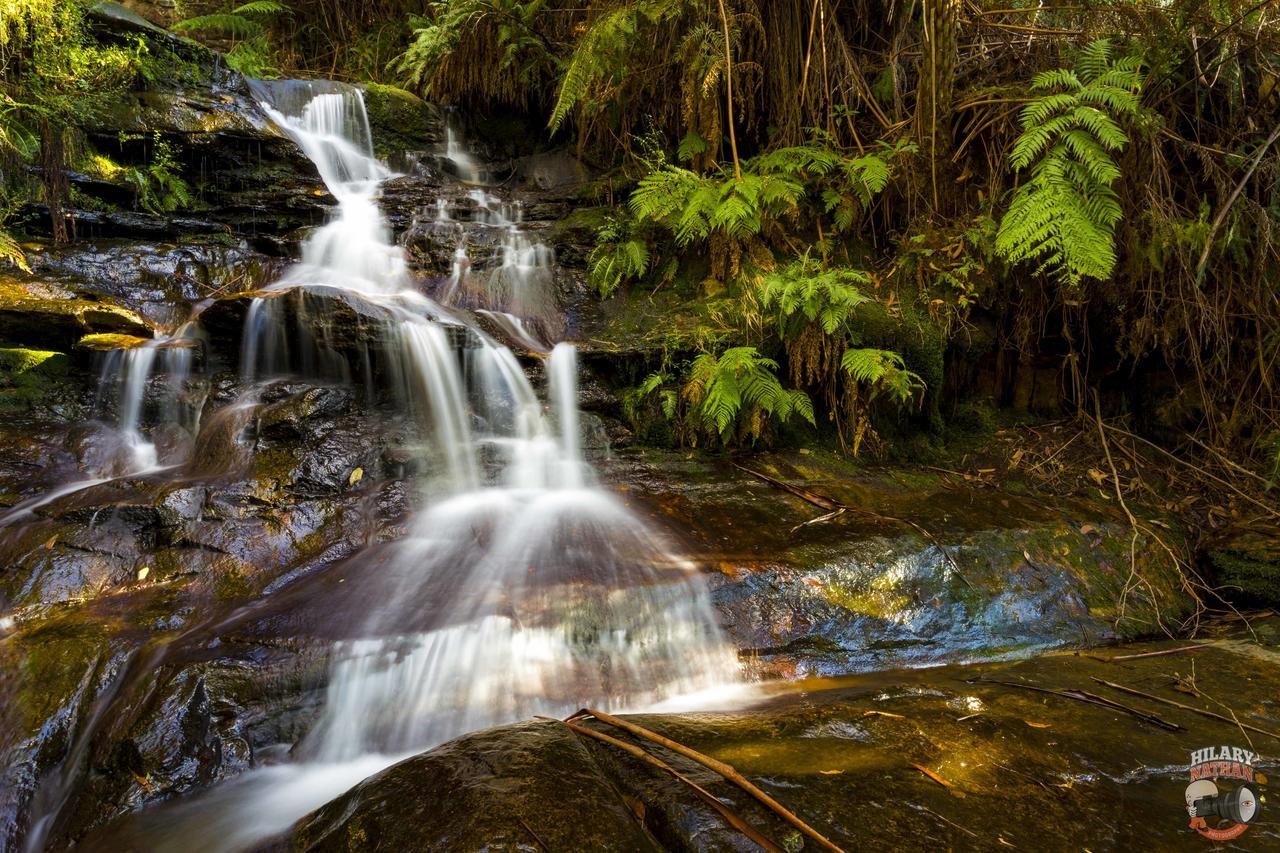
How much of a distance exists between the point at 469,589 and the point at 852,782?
2.25 metres

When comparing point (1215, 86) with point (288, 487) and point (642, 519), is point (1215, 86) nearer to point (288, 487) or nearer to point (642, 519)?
point (642, 519)

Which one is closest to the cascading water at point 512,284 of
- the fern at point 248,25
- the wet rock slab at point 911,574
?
the wet rock slab at point 911,574

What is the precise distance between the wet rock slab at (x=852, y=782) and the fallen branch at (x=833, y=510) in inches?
45.4

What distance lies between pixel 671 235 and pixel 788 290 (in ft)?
6.66

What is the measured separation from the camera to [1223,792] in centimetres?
183

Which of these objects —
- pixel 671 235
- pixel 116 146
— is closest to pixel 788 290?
pixel 671 235

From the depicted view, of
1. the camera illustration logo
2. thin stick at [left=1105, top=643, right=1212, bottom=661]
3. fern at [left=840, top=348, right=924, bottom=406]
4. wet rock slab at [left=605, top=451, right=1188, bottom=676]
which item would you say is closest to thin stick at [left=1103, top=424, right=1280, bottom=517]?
wet rock slab at [left=605, top=451, right=1188, bottom=676]

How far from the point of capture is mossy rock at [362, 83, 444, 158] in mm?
8687

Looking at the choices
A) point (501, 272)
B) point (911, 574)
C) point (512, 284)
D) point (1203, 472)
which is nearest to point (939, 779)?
point (911, 574)

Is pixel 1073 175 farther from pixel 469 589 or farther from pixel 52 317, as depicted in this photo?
pixel 52 317

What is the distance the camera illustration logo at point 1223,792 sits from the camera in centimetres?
164

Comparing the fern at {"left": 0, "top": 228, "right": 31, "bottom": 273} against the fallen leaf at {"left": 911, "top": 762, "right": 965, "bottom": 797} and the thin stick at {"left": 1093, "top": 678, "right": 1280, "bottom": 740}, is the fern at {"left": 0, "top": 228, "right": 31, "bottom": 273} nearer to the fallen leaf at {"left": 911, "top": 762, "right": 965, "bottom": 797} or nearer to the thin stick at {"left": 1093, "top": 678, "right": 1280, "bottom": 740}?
the fallen leaf at {"left": 911, "top": 762, "right": 965, "bottom": 797}

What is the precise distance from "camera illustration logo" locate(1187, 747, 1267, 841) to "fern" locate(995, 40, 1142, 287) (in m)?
2.99

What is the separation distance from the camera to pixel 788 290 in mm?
4566
